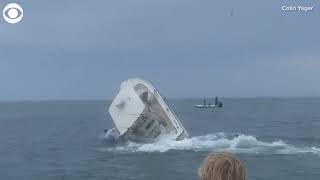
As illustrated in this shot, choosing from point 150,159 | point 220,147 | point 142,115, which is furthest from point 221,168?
point 220,147

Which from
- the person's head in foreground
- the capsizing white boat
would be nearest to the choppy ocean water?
the capsizing white boat

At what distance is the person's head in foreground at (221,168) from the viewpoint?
12.4 ft

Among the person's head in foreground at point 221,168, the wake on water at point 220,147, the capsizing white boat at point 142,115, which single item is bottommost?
the wake on water at point 220,147

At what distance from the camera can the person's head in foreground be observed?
3773mm

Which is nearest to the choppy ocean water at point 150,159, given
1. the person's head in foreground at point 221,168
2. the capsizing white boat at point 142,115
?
the capsizing white boat at point 142,115

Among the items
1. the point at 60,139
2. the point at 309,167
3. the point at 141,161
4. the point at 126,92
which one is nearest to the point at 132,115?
the point at 126,92

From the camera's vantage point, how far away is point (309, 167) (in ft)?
107

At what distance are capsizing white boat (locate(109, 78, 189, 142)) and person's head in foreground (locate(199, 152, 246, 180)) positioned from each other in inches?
1436

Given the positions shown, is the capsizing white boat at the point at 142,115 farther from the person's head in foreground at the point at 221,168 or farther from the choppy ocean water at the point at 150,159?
the person's head in foreground at the point at 221,168

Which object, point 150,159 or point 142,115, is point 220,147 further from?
point 150,159

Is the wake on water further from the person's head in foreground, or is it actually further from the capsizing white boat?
the person's head in foreground

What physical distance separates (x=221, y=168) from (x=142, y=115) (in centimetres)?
3778

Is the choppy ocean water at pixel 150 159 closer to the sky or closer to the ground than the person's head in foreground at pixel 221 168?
closer to the ground

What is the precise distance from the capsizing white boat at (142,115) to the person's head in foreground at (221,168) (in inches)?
1436
